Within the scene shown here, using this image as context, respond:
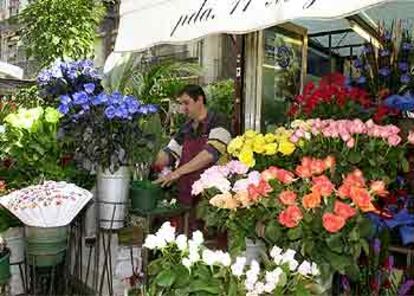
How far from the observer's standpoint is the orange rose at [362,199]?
177cm

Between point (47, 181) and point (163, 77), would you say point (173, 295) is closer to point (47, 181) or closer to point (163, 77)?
point (47, 181)

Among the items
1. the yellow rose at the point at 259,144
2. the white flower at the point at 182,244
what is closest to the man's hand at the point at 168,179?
the yellow rose at the point at 259,144

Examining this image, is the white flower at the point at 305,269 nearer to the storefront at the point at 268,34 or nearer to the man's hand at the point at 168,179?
the storefront at the point at 268,34

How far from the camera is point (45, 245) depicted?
2.79 m

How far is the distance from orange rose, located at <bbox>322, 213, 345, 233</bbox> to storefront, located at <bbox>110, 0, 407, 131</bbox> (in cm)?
73

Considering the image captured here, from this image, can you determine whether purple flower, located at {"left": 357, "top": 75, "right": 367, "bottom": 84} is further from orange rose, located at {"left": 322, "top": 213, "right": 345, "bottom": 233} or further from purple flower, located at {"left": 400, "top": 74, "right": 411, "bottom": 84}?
orange rose, located at {"left": 322, "top": 213, "right": 345, "bottom": 233}

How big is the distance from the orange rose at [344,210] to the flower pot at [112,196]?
1.39 m

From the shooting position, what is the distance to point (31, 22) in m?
11.3

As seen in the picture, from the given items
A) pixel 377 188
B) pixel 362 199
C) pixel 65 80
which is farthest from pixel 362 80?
pixel 65 80

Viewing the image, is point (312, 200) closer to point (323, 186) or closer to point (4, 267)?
point (323, 186)

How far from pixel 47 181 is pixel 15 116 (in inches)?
16.4

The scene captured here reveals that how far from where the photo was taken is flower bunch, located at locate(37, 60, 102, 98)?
309 cm

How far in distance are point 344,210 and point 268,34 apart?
2.69 meters

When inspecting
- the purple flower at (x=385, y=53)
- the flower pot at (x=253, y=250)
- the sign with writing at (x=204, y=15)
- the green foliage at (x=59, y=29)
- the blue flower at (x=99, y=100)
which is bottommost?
the flower pot at (x=253, y=250)
